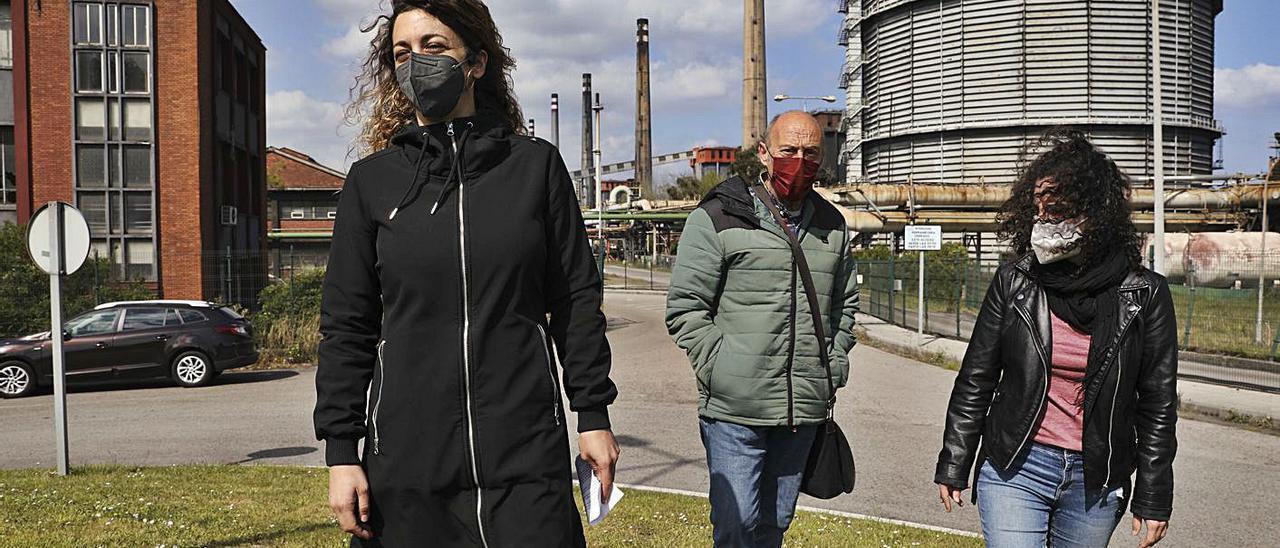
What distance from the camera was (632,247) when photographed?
255 ft

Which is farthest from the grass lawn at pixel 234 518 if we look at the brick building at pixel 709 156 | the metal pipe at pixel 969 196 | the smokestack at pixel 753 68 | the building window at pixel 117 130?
the brick building at pixel 709 156

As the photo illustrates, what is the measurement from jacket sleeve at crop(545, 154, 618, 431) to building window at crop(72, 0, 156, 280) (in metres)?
26.4

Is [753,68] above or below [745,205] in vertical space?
above

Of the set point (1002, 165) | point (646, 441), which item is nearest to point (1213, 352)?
point (646, 441)

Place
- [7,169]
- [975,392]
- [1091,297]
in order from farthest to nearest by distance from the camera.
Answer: [7,169], [975,392], [1091,297]

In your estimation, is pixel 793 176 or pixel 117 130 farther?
pixel 117 130

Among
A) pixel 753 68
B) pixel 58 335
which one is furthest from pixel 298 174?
pixel 58 335

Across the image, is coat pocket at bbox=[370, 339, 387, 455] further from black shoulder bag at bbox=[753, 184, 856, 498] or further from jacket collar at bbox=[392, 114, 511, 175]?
black shoulder bag at bbox=[753, 184, 856, 498]

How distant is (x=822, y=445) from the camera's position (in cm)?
423

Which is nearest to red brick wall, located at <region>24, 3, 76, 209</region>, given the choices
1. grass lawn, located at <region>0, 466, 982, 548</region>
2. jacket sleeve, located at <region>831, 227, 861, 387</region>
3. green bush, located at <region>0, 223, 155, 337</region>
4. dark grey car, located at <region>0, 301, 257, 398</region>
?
green bush, located at <region>0, 223, 155, 337</region>

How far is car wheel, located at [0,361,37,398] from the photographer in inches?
618

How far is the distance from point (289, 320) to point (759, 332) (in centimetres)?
1822

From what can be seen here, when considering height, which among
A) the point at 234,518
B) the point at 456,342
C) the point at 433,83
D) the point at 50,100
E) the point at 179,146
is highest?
the point at 50,100

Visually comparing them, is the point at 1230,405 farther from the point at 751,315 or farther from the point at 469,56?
the point at 469,56
